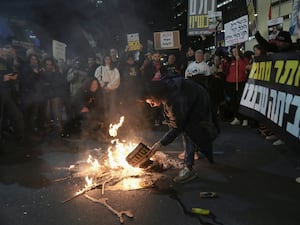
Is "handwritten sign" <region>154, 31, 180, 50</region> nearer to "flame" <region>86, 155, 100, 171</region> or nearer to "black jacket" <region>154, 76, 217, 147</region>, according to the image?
"flame" <region>86, 155, 100, 171</region>

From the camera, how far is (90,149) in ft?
23.8

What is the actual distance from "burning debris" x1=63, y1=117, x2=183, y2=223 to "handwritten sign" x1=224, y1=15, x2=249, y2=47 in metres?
3.62

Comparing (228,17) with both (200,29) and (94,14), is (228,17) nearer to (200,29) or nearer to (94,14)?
(94,14)

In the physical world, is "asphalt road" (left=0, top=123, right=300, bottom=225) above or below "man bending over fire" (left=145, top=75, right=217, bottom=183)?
below

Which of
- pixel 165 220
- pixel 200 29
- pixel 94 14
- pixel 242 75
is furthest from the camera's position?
pixel 94 14

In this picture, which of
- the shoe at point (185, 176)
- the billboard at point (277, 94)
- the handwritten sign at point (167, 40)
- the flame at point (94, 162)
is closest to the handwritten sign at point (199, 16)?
the handwritten sign at point (167, 40)

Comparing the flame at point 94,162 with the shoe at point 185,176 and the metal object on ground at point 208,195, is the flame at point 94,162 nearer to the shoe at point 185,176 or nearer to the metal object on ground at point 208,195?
the shoe at point 185,176

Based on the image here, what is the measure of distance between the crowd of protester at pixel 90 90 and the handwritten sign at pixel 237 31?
31 centimetres

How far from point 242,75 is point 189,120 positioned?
4526 mm

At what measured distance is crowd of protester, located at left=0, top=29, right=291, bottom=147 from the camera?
8.31 metres

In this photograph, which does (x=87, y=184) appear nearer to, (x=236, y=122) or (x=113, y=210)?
(x=113, y=210)

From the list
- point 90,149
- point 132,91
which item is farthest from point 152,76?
point 90,149

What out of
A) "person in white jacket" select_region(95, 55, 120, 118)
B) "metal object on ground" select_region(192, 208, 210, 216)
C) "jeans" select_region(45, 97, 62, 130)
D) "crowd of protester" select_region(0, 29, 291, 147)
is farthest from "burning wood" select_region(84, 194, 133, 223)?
"person in white jacket" select_region(95, 55, 120, 118)

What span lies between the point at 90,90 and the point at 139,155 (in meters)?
4.05
